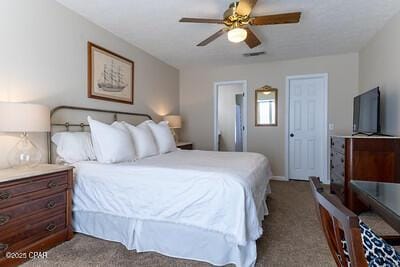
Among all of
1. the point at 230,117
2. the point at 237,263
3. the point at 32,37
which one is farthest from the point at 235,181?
the point at 230,117

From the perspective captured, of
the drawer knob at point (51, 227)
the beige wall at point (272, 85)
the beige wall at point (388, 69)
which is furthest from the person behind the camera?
the beige wall at point (272, 85)

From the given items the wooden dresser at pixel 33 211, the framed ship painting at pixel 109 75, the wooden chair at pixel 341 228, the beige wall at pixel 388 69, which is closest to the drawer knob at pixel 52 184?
the wooden dresser at pixel 33 211

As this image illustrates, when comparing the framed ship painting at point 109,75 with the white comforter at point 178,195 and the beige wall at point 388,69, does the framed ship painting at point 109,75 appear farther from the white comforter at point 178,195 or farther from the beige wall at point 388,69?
the beige wall at point 388,69

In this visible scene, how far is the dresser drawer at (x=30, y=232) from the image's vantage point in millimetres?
1813

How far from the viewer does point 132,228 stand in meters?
2.19

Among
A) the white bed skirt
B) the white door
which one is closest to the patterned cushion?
the white bed skirt

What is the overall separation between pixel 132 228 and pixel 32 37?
2.17 meters

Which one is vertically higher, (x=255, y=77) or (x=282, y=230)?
(x=255, y=77)

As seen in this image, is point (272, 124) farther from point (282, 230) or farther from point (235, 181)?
point (235, 181)

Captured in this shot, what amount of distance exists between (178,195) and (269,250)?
3.14ft

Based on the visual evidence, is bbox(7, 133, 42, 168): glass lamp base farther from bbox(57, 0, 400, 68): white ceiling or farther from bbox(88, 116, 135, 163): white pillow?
bbox(57, 0, 400, 68): white ceiling

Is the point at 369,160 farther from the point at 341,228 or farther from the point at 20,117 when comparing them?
the point at 20,117

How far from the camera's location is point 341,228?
0.81m

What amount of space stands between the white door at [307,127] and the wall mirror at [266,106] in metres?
0.31
